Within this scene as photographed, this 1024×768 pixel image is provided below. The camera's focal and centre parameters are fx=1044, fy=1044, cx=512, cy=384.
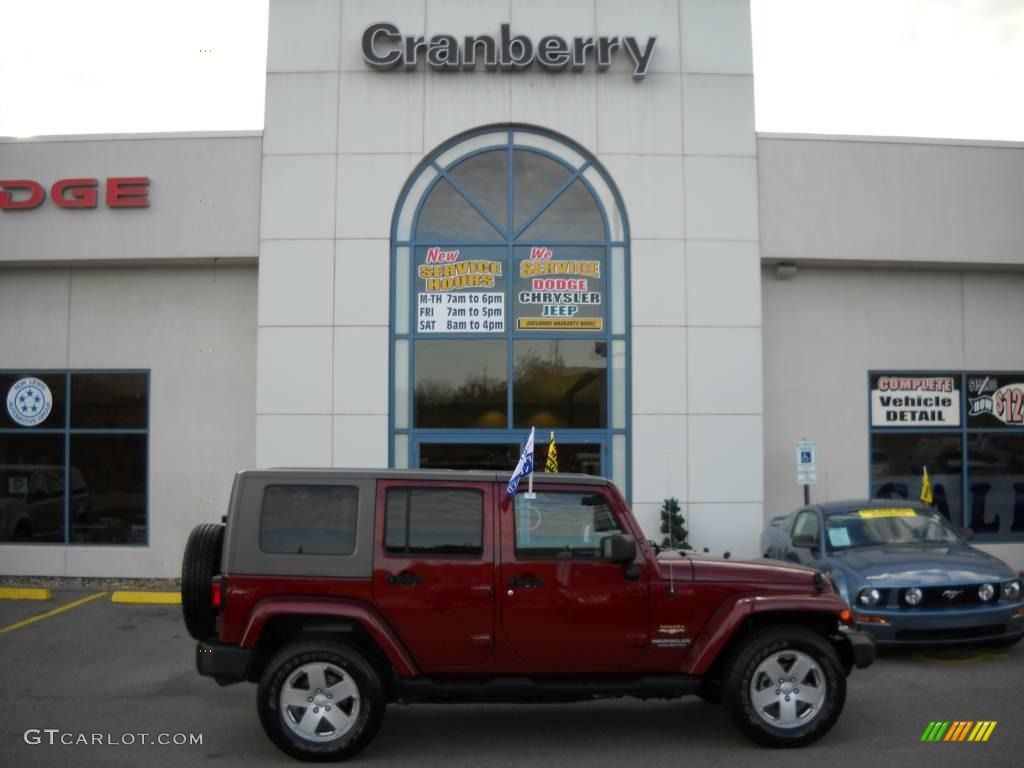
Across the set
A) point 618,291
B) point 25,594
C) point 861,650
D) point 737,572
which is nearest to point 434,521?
point 737,572

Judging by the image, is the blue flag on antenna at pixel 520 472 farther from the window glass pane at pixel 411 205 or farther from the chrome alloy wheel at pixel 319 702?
the window glass pane at pixel 411 205

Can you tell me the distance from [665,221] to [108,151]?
869 cm

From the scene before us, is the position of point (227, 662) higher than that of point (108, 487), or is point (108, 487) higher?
point (108, 487)

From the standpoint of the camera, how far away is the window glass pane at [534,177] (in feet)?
52.4

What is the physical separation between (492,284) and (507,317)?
1.83ft

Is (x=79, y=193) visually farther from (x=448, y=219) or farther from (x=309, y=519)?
(x=309, y=519)

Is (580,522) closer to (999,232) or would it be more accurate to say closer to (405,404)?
(405,404)

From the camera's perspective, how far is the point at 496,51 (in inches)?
627

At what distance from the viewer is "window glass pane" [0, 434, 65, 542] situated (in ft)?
54.6

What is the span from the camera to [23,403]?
16812 millimetres

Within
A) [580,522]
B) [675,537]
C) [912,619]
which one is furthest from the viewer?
[675,537]

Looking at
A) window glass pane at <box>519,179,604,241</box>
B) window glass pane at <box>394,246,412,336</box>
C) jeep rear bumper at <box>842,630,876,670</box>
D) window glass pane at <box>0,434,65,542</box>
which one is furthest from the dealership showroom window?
window glass pane at <box>0,434,65,542</box>

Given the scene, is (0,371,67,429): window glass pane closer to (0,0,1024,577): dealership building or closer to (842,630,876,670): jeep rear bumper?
(0,0,1024,577): dealership building

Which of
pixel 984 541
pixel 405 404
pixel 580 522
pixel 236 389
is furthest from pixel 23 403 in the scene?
pixel 984 541
